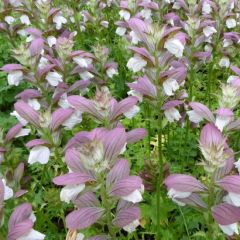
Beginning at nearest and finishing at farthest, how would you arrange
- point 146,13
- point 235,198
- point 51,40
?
point 235,198 → point 51,40 → point 146,13

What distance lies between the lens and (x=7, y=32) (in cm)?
385

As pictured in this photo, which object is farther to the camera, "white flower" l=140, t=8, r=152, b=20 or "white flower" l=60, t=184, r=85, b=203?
"white flower" l=140, t=8, r=152, b=20

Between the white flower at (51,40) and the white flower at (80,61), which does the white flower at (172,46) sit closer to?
the white flower at (80,61)

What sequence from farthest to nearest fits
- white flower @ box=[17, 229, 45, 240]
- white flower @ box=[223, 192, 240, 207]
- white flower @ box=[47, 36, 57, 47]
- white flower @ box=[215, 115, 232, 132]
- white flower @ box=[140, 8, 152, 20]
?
white flower @ box=[140, 8, 152, 20] → white flower @ box=[47, 36, 57, 47] → white flower @ box=[215, 115, 232, 132] → white flower @ box=[17, 229, 45, 240] → white flower @ box=[223, 192, 240, 207]

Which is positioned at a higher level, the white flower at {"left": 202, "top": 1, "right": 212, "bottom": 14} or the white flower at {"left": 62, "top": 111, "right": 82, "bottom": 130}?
the white flower at {"left": 62, "top": 111, "right": 82, "bottom": 130}

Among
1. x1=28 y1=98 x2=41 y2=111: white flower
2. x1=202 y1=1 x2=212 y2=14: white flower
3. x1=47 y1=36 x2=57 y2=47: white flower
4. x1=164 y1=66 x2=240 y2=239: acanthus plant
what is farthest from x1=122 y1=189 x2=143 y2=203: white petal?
x1=202 y1=1 x2=212 y2=14: white flower

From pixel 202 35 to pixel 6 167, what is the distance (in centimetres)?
162

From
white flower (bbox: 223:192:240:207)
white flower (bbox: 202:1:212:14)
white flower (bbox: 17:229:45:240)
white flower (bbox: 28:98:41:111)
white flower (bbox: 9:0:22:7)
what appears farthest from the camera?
white flower (bbox: 9:0:22:7)

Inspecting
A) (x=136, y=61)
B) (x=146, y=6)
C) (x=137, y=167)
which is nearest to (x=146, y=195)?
(x=137, y=167)

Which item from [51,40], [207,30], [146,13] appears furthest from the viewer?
[146,13]

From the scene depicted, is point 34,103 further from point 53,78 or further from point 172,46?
point 172,46

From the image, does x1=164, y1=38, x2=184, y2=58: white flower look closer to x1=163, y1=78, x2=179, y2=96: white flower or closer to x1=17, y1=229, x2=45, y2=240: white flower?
x1=163, y1=78, x2=179, y2=96: white flower

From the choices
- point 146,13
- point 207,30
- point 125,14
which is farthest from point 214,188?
point 125,14

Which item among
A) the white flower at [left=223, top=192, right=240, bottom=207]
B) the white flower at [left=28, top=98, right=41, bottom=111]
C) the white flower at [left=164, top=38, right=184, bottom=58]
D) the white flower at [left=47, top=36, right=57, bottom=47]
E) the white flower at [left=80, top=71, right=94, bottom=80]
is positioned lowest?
the white flower at [left=47, top=36, right=57, bottom=47]
